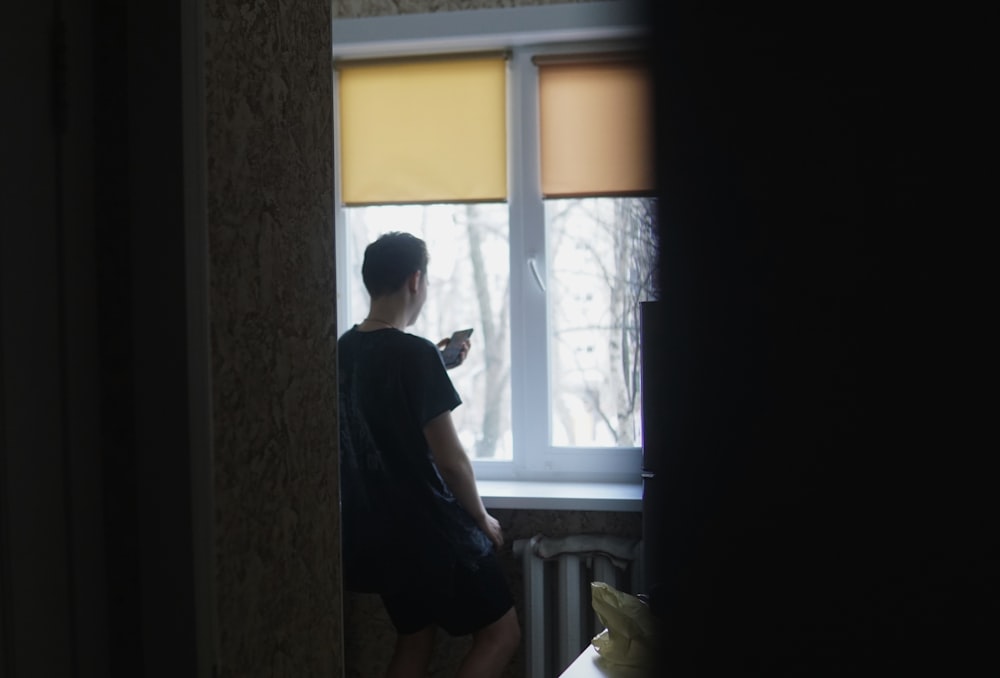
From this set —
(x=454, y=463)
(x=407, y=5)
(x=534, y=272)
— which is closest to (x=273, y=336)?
(x=454, y=463)

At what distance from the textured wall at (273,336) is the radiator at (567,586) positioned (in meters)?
1.36

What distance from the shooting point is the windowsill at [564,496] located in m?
2.75

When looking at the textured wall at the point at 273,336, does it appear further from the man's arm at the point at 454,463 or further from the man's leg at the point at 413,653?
the man's leg at the point at 413,653

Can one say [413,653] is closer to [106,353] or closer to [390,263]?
[390,263]

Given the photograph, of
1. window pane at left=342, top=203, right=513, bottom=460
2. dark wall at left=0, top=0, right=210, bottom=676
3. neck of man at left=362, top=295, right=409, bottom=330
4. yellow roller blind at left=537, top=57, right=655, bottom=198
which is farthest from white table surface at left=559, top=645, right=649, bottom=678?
yellow roller blind at left=537, top=57, right=655, bottom=198

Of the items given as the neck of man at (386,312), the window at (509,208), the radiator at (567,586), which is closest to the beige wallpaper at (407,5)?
the window at (509,208)

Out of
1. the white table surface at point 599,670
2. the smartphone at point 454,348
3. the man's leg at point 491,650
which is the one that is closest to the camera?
the white table surface at point 599,670

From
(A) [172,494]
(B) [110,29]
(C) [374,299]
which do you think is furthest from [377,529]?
(B) [110,29]

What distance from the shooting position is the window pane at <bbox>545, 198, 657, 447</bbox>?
300 centimetres

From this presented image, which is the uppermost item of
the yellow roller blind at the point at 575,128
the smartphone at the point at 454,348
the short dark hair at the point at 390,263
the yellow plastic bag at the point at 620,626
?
the yellow roller blind at the point at 575,128

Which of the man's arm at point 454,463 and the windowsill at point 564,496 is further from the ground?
the man's arm at point 454,463

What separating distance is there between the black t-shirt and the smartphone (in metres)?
0.47

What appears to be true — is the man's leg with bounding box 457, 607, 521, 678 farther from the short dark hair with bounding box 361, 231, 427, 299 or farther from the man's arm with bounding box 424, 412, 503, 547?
the short dark hair with bounding box 361, 231, 427, 299

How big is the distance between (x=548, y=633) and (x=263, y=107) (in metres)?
2.13
